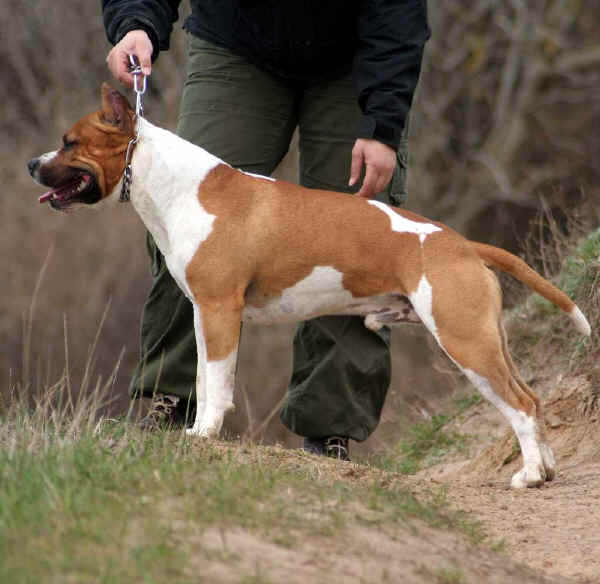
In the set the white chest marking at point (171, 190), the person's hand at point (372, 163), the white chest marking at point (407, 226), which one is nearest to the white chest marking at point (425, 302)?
the white chest marking at point (407, 226)

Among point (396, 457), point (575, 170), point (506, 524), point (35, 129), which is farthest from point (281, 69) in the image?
point (575, 170)

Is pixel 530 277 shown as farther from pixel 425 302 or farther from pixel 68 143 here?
pixel 68 143

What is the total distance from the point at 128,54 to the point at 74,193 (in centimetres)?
65

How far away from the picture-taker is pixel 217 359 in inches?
183

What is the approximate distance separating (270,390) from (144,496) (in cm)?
946

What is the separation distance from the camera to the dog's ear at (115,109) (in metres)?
4.63

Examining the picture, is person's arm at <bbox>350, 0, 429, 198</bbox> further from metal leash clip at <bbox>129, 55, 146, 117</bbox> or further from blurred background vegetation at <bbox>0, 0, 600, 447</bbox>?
blurred background vegetation at <bbox>0, 0, 600, 447</bbox>

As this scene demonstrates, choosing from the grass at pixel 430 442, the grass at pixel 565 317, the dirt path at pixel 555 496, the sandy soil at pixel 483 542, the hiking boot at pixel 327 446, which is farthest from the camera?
the grass at pixel 430 442

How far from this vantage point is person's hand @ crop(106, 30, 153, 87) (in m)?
4.76

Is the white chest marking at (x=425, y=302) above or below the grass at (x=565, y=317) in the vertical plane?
above

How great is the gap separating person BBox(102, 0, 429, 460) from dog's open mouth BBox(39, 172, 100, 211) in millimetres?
484

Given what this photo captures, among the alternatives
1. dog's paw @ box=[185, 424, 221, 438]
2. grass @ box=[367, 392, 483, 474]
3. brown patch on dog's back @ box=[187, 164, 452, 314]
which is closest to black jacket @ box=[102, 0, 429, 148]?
brown patch on dog's back @ box=[187, 164, 452, 314]

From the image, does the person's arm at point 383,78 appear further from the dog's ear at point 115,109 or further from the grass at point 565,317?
the grass at point 565,317

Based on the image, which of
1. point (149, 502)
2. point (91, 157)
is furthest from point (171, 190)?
point (149, 502)
